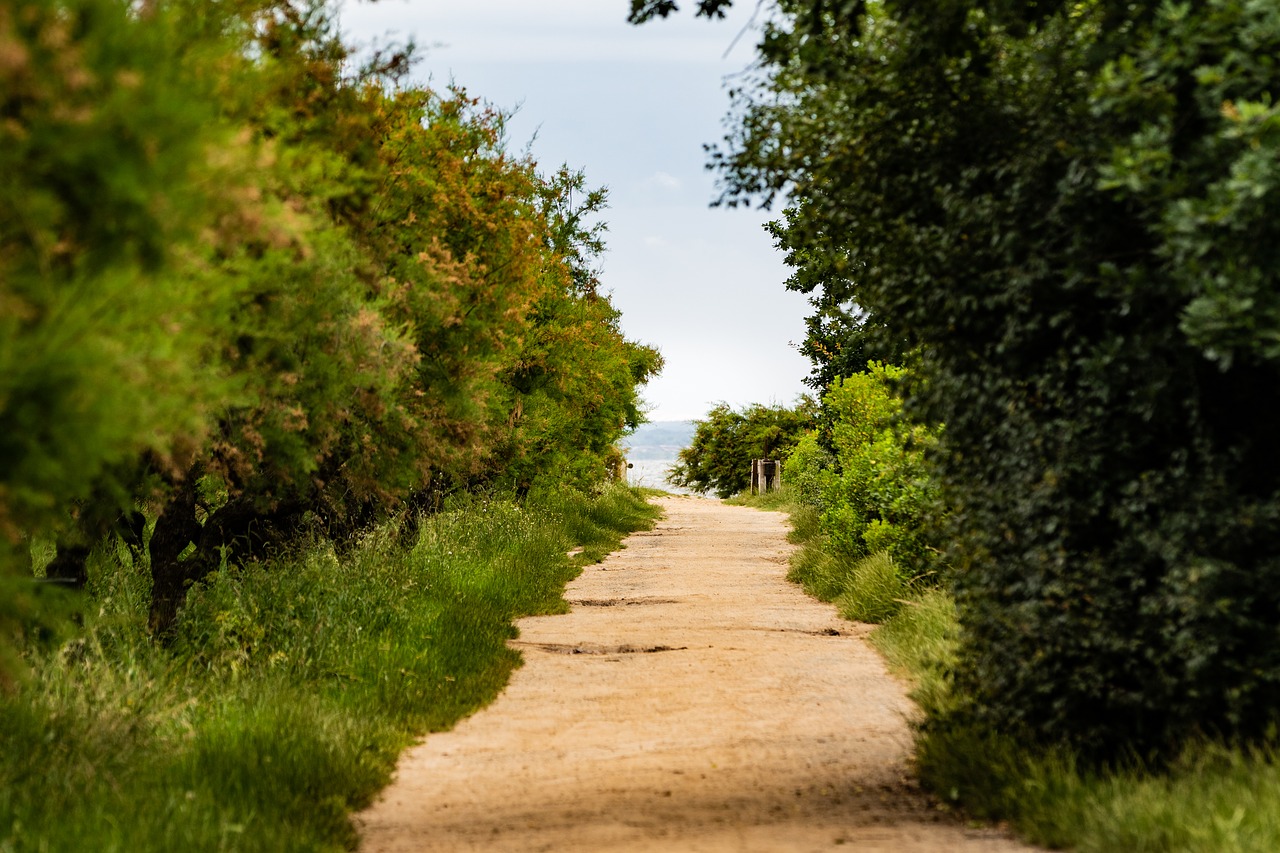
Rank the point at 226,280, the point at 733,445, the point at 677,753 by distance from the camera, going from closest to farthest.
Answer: the point at 226,280, the point at 677,753, the point at 733,445

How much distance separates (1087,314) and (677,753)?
11.4ft

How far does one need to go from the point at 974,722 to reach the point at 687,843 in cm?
212

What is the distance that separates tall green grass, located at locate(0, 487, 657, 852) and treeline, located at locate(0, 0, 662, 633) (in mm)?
660

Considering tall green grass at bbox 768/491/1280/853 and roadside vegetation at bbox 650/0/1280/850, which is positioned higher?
roadside vegetation at bbox 650/0/1280/850

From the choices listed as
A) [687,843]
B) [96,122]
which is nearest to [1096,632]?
[687,843]

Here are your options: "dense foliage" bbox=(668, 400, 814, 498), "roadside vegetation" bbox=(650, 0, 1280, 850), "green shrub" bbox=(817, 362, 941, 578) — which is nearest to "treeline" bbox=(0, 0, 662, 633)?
"roadside vegetation" bbox=(650, 0, 1280, 850)

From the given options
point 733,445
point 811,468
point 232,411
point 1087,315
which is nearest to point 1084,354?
point 1087,315

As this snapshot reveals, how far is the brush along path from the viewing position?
565 centimetres

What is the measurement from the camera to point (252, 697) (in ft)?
24.6

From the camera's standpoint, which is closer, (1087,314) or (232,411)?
(1087,314)

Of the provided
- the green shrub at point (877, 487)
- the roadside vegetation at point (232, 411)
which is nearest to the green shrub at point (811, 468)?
the green shrub at point (877, 487)

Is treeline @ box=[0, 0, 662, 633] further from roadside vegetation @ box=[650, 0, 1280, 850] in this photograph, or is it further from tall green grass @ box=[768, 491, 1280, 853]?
tall green grass @ box=[768, 491, 1280, 853]

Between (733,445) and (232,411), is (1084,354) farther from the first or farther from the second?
(733,445)

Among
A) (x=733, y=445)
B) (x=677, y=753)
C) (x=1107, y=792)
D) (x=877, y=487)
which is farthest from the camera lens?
(x=733, y=445)
